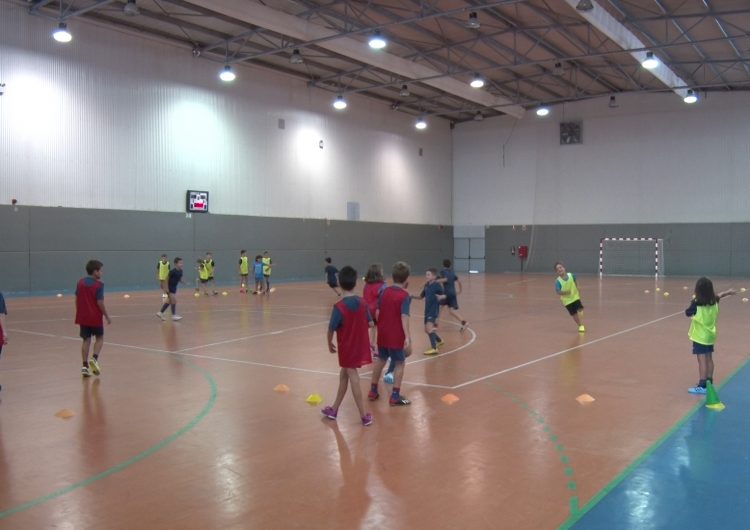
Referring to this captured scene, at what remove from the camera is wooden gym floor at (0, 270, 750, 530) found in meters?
4.84

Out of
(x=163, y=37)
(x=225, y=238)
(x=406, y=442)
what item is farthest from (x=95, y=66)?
(x=406, y=442)

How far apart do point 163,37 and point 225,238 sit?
9.31m

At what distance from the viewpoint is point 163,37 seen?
27844 millimetres

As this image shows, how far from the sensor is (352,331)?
6906mm

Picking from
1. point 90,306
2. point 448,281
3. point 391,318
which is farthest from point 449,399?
point 448,281

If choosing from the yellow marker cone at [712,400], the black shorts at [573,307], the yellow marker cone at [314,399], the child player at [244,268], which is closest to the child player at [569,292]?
the black shorts at [573,307]

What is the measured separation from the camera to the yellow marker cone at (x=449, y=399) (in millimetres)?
8039

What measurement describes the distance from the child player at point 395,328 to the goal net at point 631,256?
34976 millimetres

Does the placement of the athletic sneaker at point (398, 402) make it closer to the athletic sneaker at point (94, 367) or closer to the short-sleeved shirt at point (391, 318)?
the short-sleeved shirt at point (391, 318)

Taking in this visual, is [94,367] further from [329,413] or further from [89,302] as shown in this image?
[329,413]

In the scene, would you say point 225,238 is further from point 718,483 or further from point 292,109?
point 718,483

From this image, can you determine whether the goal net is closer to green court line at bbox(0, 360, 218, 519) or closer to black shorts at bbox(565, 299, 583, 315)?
black shorts at bbox(565, 299, 583, 315)

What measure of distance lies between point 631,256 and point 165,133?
28.4 meters

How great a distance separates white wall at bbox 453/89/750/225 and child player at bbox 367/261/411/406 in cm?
3522
